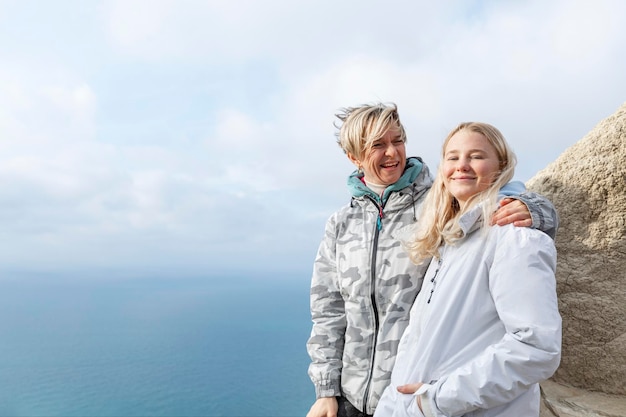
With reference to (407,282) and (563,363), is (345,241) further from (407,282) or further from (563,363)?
(563,363)

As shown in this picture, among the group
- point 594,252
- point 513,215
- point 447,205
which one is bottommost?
point 594,252

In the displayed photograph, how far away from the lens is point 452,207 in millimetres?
2541

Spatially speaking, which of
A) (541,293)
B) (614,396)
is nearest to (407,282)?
(541,293)

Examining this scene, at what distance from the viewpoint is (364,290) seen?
2857mm

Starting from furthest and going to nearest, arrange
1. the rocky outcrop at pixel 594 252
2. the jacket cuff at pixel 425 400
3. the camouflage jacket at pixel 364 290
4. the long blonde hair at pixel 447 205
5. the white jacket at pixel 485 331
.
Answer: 1. the rocky outcrop at pixel 594 252
2. the camouflage jacket at pixel 364 290
3. the long blonde hair at pixel 447 205
4. the jacket cuff at pixel 425 400
5. the white jacket at pixel 485 331

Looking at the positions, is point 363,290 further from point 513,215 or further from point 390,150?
point 513,215

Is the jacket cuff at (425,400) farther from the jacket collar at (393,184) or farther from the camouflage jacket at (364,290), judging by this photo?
the jacket collar at (393,184)

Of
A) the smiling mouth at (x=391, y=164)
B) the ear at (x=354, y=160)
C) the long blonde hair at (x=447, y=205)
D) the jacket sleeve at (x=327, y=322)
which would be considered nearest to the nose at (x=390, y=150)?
the smiling mouth at (x=391, y=164)

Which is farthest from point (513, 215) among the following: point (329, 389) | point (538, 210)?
point (329, 389)

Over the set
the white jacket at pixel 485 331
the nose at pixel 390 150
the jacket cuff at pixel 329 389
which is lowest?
the jacket cuff at pixel 329 389

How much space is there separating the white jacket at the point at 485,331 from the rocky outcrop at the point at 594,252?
140cm

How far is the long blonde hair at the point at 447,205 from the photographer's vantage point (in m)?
2.37

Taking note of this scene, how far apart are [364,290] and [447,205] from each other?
0.65m

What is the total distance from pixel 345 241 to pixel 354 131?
0.60 m
